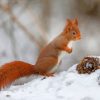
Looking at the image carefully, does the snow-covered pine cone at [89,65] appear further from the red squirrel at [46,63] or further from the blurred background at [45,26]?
the blurred background at [45,26]

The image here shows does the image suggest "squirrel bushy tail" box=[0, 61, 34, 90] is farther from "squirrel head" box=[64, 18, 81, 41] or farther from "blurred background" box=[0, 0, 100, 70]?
"blurred background" box=[0, 0, 100, 70]

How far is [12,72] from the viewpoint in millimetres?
3939

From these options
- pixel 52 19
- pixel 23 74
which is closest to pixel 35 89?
pixel 23 74

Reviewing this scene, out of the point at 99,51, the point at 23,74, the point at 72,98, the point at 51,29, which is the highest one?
the point at 51,29

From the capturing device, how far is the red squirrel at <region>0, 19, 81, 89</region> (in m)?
3.94

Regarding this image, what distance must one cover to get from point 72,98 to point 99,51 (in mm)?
3887

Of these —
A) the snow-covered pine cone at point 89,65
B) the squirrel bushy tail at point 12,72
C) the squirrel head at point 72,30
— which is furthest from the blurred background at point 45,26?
the snow-covered pine cone at point 89,65

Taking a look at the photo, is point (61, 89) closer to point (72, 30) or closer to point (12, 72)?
point (12, 72)

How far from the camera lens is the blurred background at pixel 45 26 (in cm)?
732

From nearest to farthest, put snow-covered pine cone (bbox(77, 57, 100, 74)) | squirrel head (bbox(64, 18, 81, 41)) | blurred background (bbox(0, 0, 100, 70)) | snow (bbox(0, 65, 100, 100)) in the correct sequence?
1. snow (bbox(0, 65, 100, 100))
2. snow-covered pine cone (bbox(77, 57, 100, 74))
3. squirrel head (bbox(64, 18, 81, 41))
4. blurred background (bbox(0, 0, 100, 70))

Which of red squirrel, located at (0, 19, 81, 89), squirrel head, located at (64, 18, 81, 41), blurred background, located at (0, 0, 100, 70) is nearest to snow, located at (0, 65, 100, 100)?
red squirrel, located at (0, 19, 81, 89)

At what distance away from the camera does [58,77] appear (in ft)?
12.4

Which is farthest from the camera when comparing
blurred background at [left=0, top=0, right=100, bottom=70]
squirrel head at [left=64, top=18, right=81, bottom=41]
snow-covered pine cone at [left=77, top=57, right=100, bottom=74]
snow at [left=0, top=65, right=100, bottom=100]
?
blurred background at [left=0, top=0, right=100, bottom=70]

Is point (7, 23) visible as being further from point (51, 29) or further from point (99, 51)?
point (99, 51)
